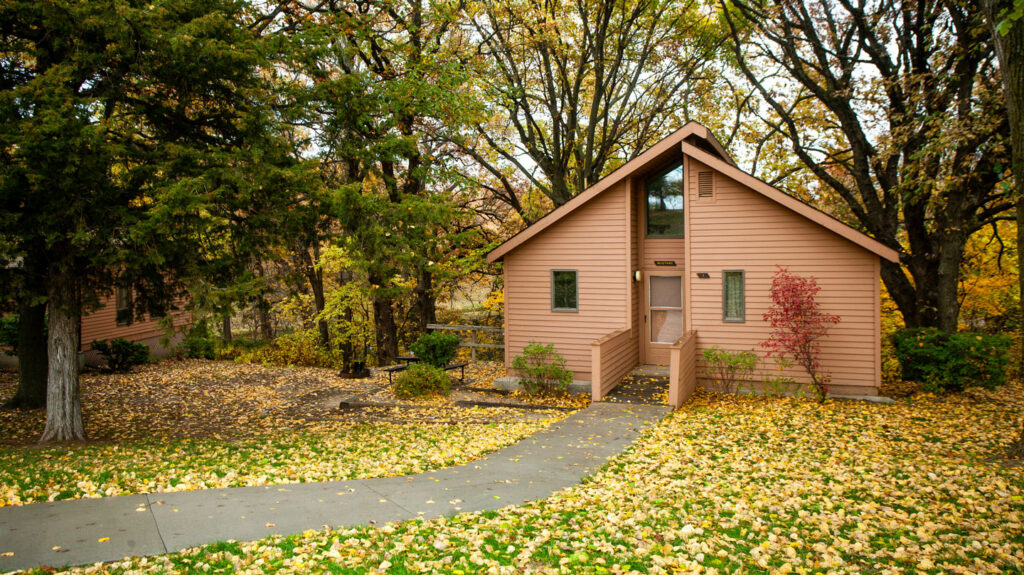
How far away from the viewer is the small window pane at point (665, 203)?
1444 cm

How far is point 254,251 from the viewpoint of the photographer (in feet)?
32.8

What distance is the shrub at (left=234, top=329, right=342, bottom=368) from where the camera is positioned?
2202 centimetres

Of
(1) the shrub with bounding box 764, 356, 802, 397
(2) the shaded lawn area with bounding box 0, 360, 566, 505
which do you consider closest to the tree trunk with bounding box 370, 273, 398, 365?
(2) the shaded lawn area with bounding box 0, 360, 566, 505

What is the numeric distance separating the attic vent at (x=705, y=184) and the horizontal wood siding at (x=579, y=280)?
1728mm

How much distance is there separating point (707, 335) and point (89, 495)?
468 inches

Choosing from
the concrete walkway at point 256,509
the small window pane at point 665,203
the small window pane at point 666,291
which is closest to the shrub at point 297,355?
the small window pane at point 666,291

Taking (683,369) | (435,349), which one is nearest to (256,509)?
(683,369)

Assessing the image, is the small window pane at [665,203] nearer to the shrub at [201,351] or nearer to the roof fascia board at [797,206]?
the roof fascia board at [797,206]

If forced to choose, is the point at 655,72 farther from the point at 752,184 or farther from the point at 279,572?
the point at 279,572

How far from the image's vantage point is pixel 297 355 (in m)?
22.2

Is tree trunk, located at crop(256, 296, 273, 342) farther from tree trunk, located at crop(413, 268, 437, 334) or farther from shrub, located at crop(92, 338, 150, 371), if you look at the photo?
tree trunk, located at crop(413, 268, 437, 334)

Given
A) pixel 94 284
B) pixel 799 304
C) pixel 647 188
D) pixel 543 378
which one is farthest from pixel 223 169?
pixel 799 304

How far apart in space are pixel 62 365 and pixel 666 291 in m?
12.9

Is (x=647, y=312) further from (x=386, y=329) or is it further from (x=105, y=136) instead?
(x=105, y=136)
